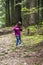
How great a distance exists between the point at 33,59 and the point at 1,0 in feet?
85.5

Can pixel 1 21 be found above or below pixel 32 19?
below

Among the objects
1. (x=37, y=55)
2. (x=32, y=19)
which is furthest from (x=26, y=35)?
(x=37, y=55)

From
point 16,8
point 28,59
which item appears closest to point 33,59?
point 28,59

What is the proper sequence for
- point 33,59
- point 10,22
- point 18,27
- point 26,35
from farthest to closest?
point 10,22
point 26,35
point 18,27
point 33,59

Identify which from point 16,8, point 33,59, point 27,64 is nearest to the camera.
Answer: point 27,64

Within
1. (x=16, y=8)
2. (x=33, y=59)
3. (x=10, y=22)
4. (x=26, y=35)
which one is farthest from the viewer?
(x=10, y=22)

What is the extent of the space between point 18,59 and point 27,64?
1.23 meters

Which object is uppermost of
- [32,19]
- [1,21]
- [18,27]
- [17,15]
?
[18,27]

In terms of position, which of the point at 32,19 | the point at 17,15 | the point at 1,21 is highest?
the point at 32,19

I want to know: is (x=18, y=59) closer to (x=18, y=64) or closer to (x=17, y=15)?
(x=18, y=64)

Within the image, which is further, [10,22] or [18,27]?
[10,22]

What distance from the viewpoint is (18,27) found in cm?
1505

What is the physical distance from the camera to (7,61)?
1166 centimetres

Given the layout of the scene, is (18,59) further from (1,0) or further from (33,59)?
(1,0)
